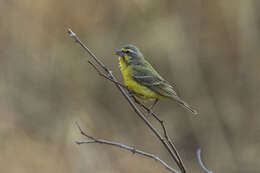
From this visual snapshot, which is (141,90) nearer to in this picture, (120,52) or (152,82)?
(152,82)

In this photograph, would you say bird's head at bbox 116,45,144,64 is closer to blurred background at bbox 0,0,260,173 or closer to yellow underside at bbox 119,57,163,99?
yellow underside at bbox 119,57,163,99

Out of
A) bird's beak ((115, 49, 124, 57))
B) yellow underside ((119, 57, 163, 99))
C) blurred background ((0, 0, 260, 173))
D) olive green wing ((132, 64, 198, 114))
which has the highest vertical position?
blurred background ((0, 0, 260, 173))

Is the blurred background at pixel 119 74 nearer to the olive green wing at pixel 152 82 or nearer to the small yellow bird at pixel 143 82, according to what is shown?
the small yellow bird at pixel 143 82

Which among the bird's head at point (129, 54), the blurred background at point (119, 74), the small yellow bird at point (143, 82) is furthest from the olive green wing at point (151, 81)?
the blurred background at point (119, 74)

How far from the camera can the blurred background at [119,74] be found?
8.51 meters

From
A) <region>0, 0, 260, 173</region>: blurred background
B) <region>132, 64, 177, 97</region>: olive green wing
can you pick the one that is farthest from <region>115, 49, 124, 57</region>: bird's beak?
<region>0, 0, 260, 173</region>: blurred background

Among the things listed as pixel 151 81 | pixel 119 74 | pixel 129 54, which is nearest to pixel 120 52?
pixel 129 54

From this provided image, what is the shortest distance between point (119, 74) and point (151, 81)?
3.92 meters

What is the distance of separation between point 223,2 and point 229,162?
10.4ft

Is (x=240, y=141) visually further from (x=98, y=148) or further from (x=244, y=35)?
(x=98, y=148)

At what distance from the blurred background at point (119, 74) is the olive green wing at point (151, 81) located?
3.59 metres

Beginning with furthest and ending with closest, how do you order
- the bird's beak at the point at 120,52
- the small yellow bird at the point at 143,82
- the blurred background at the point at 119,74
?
the blurred background at the point at 119,74, the bird's beak at the point at 120,52, the small yellow bird at the point at 143,82

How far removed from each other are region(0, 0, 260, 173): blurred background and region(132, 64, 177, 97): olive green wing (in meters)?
3.59

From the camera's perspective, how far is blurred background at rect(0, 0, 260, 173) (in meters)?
8.51
